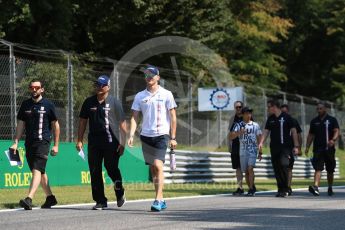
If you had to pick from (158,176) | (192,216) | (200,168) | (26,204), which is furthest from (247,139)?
(200,168)

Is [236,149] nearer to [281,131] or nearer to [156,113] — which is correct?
[281,131]

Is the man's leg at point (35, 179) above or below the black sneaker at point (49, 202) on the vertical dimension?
above

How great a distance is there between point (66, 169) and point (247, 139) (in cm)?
455

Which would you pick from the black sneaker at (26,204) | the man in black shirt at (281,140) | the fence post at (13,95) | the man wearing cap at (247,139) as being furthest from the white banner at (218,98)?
the black sneaker at (26,204)

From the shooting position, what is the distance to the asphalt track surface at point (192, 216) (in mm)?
9094

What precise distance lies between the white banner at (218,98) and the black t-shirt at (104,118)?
1616cm

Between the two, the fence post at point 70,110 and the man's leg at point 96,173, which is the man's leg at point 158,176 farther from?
the fence post at point 70,110

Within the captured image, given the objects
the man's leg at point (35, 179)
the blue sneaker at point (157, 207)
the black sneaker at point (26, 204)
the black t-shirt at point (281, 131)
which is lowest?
the blue sneaker at point (157, 207)

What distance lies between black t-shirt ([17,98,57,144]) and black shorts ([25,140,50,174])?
0.24 feet

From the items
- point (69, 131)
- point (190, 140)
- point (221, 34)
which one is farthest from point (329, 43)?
point (69, 131)

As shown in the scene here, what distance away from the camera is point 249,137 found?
644 inches

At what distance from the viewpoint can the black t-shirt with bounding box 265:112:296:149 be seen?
16.0 meters

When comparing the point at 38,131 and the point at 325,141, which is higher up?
the point at 38,131

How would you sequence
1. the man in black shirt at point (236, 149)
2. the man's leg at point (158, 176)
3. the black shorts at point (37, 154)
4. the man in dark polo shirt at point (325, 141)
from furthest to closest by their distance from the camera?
the man in dark polo shirt at point (325, 141) → the man in black shirt at point (236, 149) → the black shorts at point (37, 154) → the man's leg at point (158, 176)
